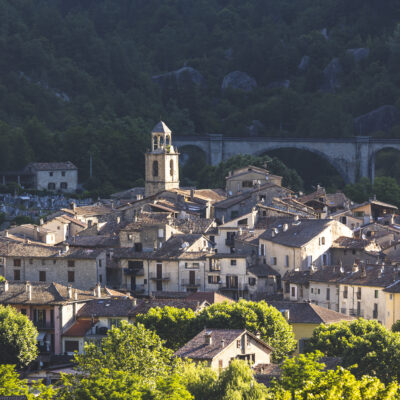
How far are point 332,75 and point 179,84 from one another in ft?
64.8

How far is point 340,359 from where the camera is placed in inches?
2137

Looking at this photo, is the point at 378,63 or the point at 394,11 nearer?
the point at 378,63

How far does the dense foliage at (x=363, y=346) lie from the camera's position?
2131 inches

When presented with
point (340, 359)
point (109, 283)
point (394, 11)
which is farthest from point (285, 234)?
point (394, 11)

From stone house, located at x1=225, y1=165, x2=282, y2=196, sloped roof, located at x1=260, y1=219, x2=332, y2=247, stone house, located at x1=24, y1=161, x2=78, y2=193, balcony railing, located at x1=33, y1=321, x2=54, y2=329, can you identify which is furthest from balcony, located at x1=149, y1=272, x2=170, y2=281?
stone house, located at x1=24, y1=161, x2=78, y2=193

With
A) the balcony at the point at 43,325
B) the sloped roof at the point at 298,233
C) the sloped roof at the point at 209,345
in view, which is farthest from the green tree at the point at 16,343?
the sloped roof at the point at 298,233

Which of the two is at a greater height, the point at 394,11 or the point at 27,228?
the point at 394,11

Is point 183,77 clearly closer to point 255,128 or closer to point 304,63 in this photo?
point 304,63

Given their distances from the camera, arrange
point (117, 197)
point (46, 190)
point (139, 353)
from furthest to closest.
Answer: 1. point (46, 190)
2. point (117, 197)
3. point (139, 353)

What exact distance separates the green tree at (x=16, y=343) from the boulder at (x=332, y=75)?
121029 millimetres

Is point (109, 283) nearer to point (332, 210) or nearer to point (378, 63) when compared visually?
point (332, 210)

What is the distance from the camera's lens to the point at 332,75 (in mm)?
182000

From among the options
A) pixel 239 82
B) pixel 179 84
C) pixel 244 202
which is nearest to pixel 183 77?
pixel 179 84

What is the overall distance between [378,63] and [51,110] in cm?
4415
